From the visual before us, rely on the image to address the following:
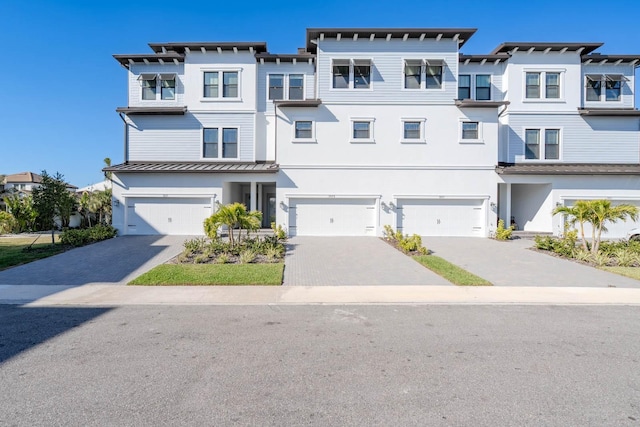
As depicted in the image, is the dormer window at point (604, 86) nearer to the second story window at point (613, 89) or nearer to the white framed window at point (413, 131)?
the second story window at point (613, 89)

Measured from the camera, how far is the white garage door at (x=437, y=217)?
1775 centimetres

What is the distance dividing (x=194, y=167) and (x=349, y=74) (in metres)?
10.2

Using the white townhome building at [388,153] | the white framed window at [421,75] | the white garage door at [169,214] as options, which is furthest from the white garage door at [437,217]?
the white garage door at [169,214]

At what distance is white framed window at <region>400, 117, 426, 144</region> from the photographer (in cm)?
1773

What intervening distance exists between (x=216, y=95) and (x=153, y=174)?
6.08 m

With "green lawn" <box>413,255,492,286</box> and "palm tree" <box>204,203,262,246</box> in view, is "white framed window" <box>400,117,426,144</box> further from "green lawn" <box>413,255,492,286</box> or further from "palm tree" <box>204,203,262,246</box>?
"palm tree" <box>204,203,262,246</box>

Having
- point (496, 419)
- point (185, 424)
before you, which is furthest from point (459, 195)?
point (185, 424)

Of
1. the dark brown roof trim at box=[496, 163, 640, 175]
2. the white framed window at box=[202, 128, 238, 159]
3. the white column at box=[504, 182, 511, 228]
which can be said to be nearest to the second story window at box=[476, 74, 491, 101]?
the dark brown roof trim at box=[496, 163, 640, 175]

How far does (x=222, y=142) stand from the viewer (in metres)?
19.2

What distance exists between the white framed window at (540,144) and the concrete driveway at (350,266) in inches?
456

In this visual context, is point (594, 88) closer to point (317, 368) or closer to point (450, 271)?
point (450, 271)

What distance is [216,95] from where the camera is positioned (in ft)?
63.3

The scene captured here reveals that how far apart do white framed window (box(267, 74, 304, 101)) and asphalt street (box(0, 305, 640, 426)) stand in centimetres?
1607

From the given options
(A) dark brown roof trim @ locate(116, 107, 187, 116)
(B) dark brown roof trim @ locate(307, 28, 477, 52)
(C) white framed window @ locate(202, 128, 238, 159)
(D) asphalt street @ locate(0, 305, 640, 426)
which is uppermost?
(B) dark brown roof trim @ locate(307, 28, 477, 52)
